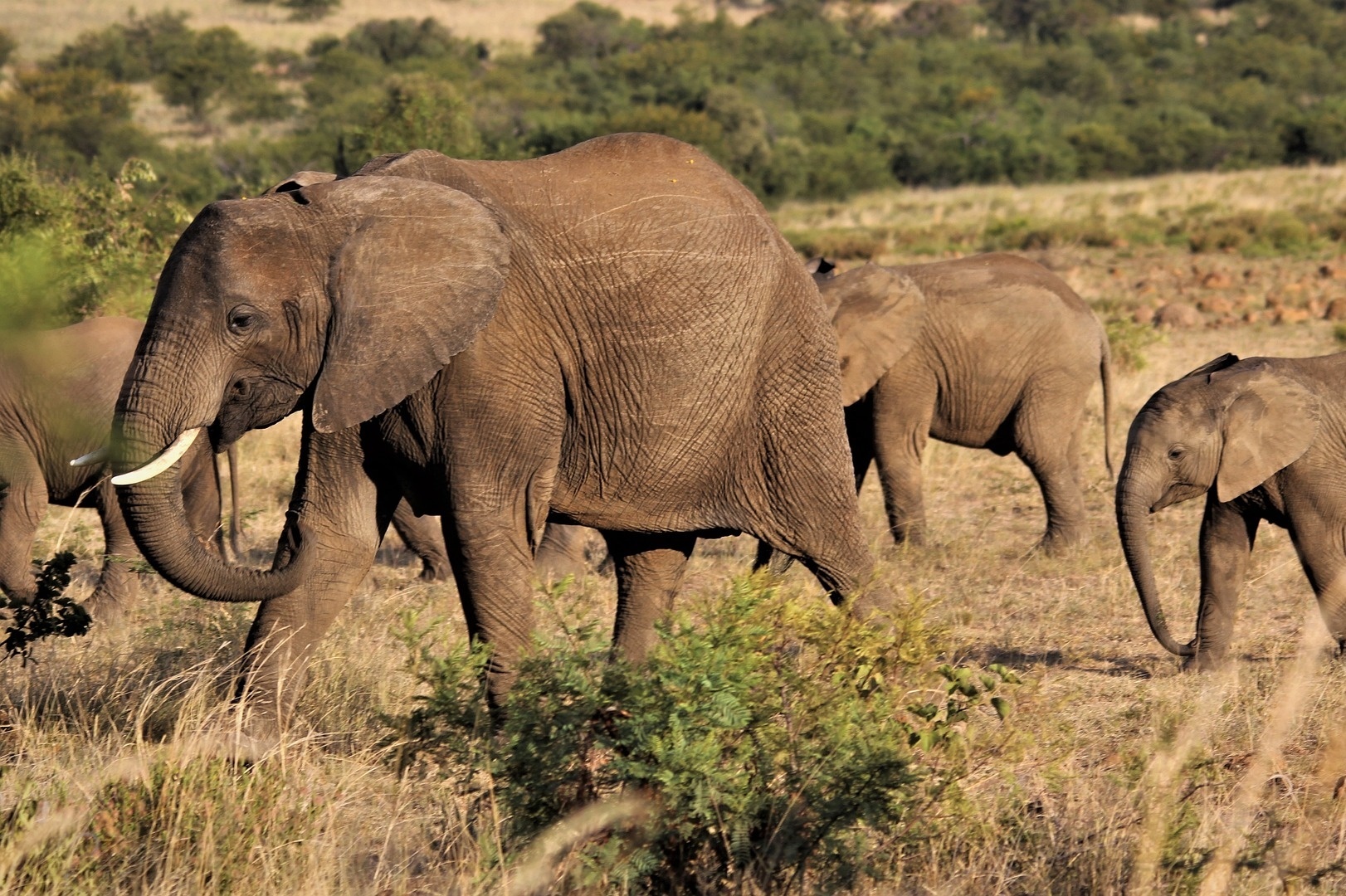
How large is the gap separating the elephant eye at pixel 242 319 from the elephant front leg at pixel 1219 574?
12.4 feet

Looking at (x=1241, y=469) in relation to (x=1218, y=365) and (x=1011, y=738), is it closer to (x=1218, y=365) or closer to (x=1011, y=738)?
(x=1218, y=365)

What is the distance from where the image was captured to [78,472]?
736cm

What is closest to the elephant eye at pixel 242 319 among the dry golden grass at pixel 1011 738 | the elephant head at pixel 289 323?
the elephant head at pixel 289 323

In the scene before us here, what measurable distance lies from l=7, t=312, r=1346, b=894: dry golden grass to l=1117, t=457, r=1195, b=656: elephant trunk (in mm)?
323

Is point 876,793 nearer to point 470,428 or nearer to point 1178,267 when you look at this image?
point 470,428

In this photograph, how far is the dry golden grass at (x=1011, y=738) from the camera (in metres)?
3.92

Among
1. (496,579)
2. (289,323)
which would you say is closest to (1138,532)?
(496,579)

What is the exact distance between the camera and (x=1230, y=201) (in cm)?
2952

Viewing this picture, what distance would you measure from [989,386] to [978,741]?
16.6 feet

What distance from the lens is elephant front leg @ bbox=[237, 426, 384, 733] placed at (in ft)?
16.5

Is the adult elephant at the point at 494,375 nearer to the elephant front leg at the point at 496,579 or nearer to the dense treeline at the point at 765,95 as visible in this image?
the elephant front leg at the point at 496,579

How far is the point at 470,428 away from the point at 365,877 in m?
1.40

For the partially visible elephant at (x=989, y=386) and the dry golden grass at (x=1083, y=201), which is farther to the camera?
the dry golden grass at (x=1083, y=201)

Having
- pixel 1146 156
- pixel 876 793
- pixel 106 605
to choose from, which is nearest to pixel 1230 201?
pixel 1146 156
